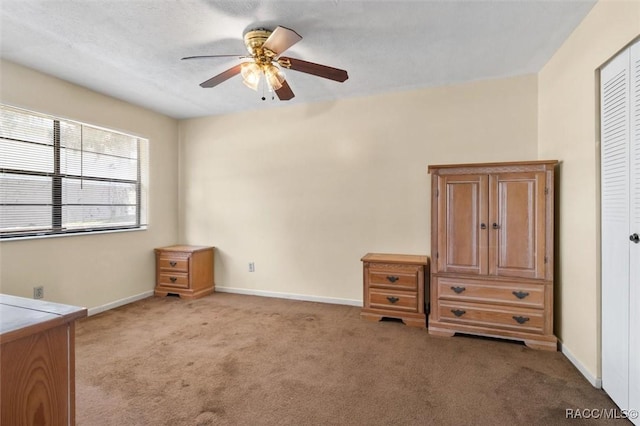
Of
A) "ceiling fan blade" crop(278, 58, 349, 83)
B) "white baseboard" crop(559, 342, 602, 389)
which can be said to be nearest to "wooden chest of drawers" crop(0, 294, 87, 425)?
"ceiling fan blade" crop(278, 58, 349, 83)

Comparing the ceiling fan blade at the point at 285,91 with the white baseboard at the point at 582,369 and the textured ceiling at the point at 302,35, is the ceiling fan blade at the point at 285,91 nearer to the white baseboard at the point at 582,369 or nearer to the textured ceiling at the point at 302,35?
the textured ceiling at the point at 302,35

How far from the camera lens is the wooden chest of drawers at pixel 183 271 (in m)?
4.07

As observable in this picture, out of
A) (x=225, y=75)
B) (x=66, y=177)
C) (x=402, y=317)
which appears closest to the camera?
(x=225, y=75)

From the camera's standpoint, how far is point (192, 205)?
4.63m

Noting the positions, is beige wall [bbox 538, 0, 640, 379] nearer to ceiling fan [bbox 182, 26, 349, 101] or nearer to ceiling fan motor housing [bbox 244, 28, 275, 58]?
ceiling fan [bbox 182, 26, 349, 101]

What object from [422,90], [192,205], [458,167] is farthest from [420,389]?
[192,205]

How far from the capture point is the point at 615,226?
6.11 ft

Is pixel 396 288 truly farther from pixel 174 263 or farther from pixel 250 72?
pixel 174 263

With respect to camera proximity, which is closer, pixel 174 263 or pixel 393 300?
pixel 393 300

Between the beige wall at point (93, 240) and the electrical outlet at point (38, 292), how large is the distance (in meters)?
0.04

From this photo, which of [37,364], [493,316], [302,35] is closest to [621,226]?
[493,316]

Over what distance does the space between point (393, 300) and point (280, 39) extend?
8.54ft

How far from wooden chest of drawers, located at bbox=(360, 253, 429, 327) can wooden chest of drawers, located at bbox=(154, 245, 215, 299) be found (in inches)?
89.6

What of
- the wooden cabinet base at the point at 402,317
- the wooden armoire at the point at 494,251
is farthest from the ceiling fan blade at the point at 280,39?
the wooden cabinet base at the point at 402,317
